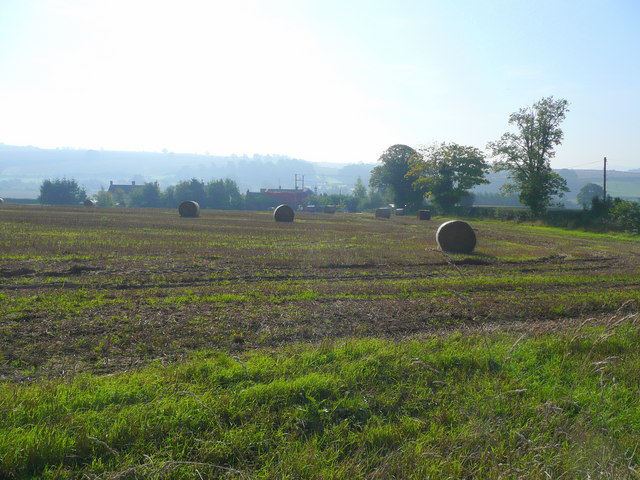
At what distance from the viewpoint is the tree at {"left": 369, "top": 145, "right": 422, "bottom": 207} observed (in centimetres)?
9875

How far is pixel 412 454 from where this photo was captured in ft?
14.7

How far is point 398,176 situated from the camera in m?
102

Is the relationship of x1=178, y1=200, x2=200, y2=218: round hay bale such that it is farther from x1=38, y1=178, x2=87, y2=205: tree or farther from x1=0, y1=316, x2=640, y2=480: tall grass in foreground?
x1=38, y1=178, x2=87, y2=205: tree

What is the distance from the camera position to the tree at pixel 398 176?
9875cm

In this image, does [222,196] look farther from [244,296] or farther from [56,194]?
[244,296]

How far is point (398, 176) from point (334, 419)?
99249 mm

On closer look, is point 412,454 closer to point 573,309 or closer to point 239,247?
point 573,309

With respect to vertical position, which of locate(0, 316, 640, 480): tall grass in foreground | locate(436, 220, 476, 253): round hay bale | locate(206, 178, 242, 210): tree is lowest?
locate(0, 316, 640, 480): tall grass in foreground

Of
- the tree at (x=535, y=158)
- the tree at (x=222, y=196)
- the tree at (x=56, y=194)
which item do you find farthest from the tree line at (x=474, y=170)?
the tree at (x=56, y=194)

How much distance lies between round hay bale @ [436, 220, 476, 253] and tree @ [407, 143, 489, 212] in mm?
57398

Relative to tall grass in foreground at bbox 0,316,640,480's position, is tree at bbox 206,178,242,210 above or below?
above

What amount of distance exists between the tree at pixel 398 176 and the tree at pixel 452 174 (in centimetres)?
1220

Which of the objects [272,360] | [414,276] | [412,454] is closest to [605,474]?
[412,454]

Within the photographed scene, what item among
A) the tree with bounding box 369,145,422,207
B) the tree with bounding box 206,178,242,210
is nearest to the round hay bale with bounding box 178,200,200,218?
the tree with bounding box 369,145,422,207
